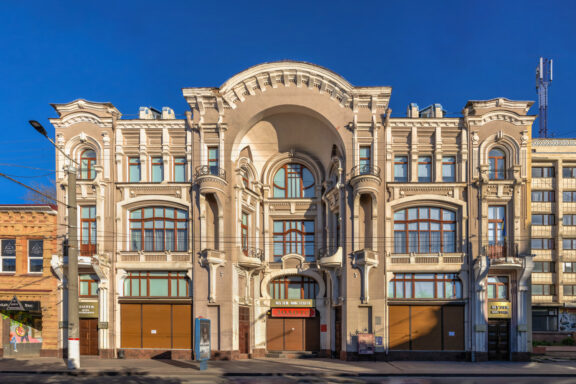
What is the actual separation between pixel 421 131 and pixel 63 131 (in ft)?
73.4

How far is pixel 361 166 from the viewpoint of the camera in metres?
29.6

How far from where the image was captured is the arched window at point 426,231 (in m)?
29.3

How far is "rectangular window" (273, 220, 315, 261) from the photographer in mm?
33281

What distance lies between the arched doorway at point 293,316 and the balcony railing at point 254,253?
2084mm

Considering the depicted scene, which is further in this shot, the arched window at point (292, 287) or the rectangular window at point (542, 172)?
the rectangular window at point (542, 172)

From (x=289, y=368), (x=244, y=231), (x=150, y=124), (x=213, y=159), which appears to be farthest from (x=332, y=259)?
(x=150, y=124)

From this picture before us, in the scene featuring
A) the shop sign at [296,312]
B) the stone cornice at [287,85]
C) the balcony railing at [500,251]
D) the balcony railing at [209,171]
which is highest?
the stone cornice at [287,85]

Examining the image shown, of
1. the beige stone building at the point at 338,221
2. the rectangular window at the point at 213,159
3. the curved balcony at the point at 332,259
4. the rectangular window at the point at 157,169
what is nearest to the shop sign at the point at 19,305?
the beige stone building at the point at 338,221

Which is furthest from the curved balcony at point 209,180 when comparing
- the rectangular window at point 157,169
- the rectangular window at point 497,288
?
the rectangular window at point 497,288

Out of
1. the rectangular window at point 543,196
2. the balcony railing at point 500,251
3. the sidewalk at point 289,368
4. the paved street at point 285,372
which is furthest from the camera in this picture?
the rectangular window at point 543,196

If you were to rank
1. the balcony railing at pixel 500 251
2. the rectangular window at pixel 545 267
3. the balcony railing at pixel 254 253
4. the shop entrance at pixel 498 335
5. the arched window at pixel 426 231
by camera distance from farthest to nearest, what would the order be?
the rectangular window at pixel 545 267
the balcony railing at pixel 254 253
the arched window at pixel 426 231
the shop entrance at pixel 498 335
the balcony railing at pixel 500 251

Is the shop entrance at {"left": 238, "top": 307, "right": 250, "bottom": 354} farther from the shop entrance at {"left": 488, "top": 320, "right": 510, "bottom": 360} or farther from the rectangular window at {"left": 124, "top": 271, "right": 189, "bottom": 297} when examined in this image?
the shop entrance at {"left": 488, "top": 320, "right": 510, "bottom": 360}

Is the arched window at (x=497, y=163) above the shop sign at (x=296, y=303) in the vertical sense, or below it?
above

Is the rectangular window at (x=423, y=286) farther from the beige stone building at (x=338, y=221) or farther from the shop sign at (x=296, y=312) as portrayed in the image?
the shop sign at (x=296, y=312)
